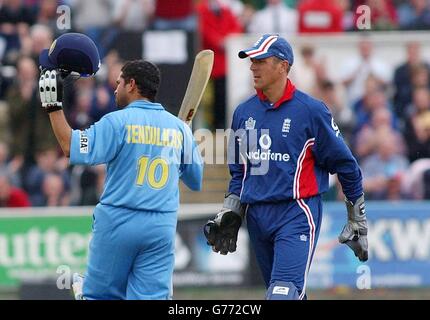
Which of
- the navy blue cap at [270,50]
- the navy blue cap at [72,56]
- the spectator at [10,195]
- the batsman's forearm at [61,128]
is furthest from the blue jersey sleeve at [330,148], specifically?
the spectator at [10,195]

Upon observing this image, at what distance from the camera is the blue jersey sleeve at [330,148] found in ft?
30.6

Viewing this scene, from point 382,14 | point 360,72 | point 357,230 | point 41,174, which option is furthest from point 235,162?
point 382,14

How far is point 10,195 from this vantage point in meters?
15.4

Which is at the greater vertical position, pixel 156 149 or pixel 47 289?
pixel 156 149

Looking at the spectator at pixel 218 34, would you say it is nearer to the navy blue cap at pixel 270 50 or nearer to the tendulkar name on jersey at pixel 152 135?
the navy blue cap at pixel 270 50

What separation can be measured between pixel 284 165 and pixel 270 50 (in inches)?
33.9

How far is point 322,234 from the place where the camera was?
1531cm

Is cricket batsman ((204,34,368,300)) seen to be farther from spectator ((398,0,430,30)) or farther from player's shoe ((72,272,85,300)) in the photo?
spectator ((398,0,430,30))

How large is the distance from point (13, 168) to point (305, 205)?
23.2ft

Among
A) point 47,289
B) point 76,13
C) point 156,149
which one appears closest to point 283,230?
point 156,149

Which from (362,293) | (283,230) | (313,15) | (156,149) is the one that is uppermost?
(313,15)

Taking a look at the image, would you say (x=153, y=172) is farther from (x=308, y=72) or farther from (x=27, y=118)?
(x=308, y=72)

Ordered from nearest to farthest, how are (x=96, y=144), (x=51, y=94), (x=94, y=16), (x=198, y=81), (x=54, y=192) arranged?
1. (x=51, y=94)
2. (x=96, y=144)
3. (x=198, y=81)
4. (x=54, y=192)
5. (x=94, y=16)

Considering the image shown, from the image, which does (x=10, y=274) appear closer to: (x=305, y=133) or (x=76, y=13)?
(x=76, y=13)
